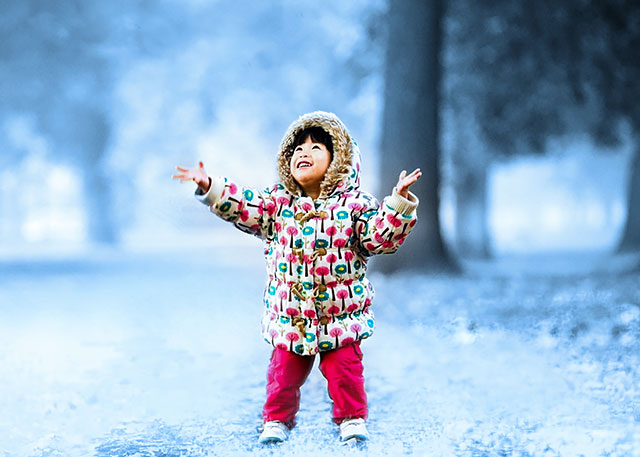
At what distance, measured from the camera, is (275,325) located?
8.07ft

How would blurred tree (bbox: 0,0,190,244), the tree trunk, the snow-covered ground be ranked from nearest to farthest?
the snow-covered ground
blurred tree (bbox: 0,0,190,244)
the tree trunk

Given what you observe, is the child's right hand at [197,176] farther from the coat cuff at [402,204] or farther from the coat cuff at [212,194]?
the coat cuff at [402,204]

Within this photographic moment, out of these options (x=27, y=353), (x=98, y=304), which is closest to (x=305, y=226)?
(x=27, y=353)

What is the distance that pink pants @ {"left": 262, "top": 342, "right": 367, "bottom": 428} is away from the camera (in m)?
2.47

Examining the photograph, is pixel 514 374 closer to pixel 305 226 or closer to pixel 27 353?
pixel 305 226

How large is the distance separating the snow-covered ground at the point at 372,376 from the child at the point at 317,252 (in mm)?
195

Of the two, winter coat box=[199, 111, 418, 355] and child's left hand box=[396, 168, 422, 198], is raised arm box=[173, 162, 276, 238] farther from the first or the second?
child's left hand box=[396, 168, 422, 198]

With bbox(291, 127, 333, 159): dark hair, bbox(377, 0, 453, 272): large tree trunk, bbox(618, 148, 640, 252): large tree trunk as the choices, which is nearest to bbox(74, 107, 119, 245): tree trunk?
bbox(377, 0, 453, 272): large tree trunk

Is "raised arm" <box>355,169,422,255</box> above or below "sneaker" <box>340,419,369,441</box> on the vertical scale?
above

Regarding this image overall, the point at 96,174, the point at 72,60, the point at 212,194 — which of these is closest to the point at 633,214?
the point at 212,194

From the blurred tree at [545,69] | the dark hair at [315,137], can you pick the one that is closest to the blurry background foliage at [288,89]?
the blurred tree at [545,69]

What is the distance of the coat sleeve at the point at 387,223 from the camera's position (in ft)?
7.62

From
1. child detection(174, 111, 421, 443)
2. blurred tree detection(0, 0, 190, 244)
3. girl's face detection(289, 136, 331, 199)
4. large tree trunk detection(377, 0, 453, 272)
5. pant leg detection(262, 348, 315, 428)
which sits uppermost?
blurred tree detection(0, 0, 190, 244)

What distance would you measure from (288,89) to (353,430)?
1173 cm
